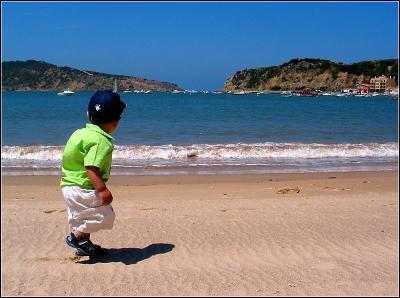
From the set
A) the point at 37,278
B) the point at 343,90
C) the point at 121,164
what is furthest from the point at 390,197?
the point at 343,90

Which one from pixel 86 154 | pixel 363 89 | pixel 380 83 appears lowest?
pixel 363 89

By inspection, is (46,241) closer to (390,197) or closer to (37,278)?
(37,278)

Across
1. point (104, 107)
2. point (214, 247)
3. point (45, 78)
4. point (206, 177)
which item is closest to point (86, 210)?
point (104, 107)

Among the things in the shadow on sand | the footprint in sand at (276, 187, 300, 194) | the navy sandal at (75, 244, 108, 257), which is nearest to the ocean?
the footprint in sand at (276, 187, 300, 194)

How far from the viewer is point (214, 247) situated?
5160 mm

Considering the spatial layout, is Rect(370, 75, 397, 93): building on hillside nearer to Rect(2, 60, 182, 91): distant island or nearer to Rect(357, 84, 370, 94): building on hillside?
Rect(357, 84, 370, 94): building on hillside

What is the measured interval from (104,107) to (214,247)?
1754mm

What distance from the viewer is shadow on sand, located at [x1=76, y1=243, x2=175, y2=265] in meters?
4.64

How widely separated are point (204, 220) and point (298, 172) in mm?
6682

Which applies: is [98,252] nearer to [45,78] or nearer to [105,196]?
[105,196]

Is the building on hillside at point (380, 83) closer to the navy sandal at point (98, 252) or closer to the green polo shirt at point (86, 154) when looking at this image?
the navy sandal at point (98, 252)

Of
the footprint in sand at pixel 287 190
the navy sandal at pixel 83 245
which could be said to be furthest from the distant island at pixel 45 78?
the navy sandal at pixel 83 245

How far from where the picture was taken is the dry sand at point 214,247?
13.1 feet

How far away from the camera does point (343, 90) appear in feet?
401
